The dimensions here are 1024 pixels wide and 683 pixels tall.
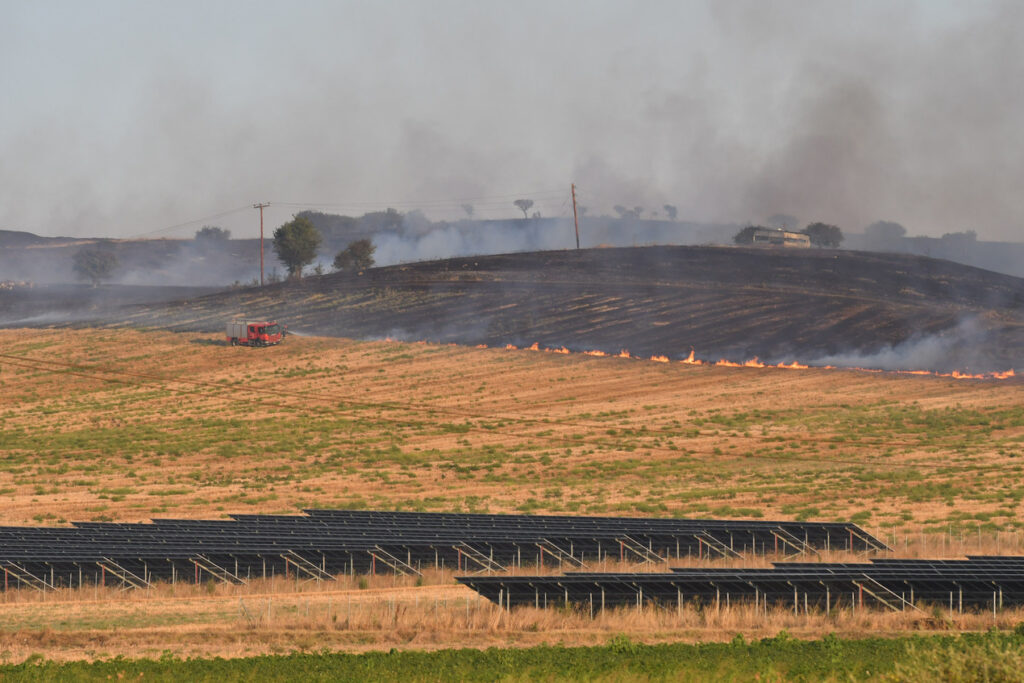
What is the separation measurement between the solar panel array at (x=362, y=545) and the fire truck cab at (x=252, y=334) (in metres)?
69.4

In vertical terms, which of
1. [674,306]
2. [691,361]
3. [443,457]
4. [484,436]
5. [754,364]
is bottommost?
[443,457]

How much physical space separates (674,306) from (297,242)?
7920 centimetres

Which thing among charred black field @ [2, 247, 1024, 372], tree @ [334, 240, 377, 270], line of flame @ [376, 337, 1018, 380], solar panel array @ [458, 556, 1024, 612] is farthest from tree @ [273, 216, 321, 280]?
solar panel array @ [458, 556, 1024, 612]

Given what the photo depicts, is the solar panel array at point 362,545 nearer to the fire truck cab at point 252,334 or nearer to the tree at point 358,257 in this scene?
the fire truck cab at point 252,334

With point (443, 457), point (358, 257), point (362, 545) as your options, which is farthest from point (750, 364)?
point (358, 257)

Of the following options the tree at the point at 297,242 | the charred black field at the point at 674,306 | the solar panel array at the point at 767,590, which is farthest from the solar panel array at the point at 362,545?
the tree at the point at 297,242

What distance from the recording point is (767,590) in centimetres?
3541

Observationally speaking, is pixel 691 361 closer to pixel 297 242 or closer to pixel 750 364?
pixel 750 364

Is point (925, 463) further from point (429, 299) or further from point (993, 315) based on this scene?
point (429, 299)

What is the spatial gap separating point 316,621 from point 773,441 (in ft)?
170

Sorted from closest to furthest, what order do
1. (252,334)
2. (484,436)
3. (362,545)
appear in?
(362,545) < (484,436) < (252,334)

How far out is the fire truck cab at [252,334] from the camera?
392ft

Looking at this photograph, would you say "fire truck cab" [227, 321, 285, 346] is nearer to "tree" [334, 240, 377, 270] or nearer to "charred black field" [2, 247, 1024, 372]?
"charred black field" [2, 247, 1024, 372]

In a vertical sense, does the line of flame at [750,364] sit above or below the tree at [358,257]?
below
